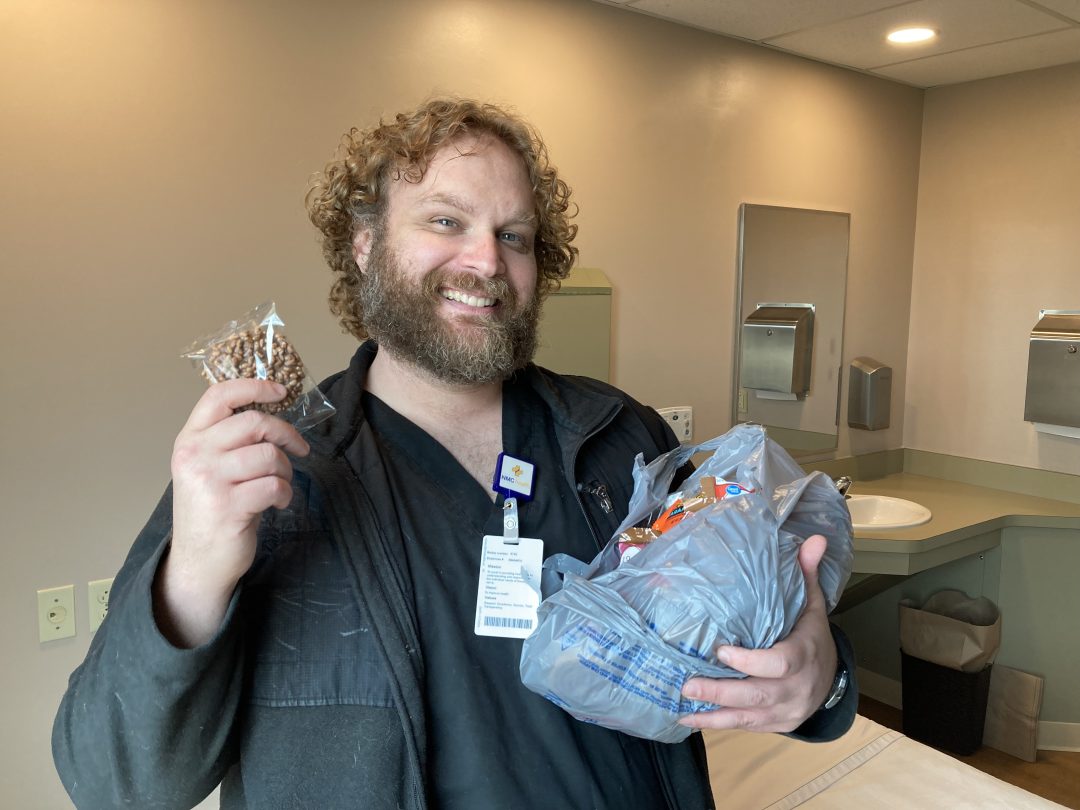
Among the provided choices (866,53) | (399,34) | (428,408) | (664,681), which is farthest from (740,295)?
(664,681)

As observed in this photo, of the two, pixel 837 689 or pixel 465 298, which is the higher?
pixel 465 298

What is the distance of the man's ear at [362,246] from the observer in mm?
1495

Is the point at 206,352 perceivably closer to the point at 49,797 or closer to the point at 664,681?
the point at 664,681

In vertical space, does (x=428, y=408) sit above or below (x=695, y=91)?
below

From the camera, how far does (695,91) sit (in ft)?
10.4

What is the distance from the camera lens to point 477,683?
1090mm

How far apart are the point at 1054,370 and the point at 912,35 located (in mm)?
1547

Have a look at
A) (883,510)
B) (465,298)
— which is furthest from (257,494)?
(883,510)

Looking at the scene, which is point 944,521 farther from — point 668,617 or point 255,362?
point 255,362

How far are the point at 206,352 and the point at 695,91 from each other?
8.66 ft

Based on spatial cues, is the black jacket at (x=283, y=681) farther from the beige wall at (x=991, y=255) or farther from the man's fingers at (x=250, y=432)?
the beige wall at (x=991, y=255)

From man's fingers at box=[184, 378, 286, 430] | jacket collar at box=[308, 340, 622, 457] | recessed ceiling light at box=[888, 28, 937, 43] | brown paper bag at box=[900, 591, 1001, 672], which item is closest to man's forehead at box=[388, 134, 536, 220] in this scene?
jacket collar at box=[308, 340, 622, 457]

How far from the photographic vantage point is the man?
88 centimetres

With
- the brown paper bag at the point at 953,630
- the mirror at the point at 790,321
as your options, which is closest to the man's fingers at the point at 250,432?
the mirror at the point at 790,321
